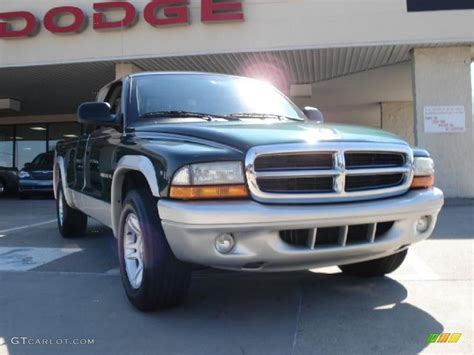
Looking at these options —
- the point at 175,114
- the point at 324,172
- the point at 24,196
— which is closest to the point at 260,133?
the point at 324,172

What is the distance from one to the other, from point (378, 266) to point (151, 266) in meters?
1.98

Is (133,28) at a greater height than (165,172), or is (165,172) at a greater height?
(133,28)

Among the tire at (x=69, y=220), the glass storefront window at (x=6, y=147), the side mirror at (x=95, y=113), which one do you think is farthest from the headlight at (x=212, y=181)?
the glass storefront window at (x=6, y=147)

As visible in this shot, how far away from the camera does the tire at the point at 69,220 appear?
20.9 feet

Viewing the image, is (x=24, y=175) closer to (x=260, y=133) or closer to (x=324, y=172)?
(x=260, y=133)

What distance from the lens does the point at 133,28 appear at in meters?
11.4

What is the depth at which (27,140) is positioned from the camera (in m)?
22.8

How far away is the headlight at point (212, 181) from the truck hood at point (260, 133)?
0.16 meters

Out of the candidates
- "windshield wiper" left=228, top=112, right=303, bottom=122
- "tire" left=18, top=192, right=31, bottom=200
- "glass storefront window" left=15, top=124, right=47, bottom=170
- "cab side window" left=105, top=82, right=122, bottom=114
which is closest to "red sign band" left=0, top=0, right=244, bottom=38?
"tire" left=18, top=192, right=31, bottom=200

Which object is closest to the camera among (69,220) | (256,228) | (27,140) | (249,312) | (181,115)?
(256,228)

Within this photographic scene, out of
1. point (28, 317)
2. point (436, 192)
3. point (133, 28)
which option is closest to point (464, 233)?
point (436, 192)

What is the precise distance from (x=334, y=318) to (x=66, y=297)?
209cm

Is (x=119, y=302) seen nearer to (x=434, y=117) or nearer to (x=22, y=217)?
(x=22, y=217)

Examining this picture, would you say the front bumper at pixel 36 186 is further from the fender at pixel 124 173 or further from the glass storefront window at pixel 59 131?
the fender at pixel 124 173
